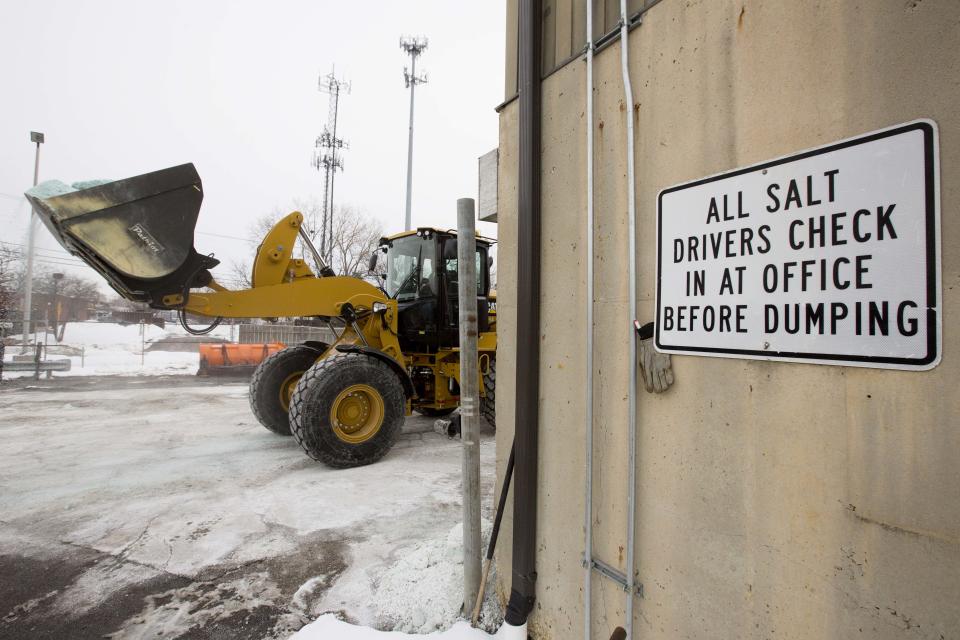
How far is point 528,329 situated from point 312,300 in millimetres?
4078

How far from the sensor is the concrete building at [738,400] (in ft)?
3.74

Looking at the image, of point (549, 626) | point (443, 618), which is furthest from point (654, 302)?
point (443, 618)

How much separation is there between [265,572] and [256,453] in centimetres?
299

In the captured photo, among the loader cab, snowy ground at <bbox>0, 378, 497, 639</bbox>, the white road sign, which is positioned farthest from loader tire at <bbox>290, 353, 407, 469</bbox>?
the white road sign

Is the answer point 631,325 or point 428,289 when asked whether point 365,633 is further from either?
point 428,289

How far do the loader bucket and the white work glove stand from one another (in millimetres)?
4515

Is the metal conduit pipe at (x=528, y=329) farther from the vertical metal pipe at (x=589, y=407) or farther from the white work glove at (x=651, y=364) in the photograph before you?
the white work glove at (x=651, y=364)

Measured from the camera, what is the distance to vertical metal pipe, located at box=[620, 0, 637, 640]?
1746 millimetres

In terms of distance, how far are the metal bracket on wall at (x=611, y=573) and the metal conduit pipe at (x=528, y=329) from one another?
371mm

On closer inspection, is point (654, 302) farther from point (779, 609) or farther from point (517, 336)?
point (779, 609)

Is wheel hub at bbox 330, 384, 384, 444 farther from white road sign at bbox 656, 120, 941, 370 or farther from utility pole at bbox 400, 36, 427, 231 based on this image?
utility pole at bbox 400, 36, 427, 231

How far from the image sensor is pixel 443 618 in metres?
2.48

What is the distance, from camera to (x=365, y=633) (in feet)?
7.71

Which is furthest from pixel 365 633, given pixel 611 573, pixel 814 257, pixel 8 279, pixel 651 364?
pixel 8 279
